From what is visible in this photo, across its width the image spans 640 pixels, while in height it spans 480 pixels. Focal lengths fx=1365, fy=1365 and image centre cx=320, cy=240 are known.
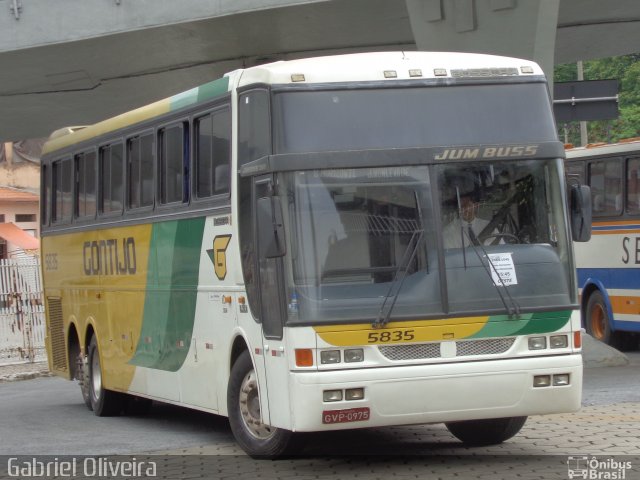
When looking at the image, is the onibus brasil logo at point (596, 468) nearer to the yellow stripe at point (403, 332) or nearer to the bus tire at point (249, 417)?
the yellow stripe at point (403, 332)

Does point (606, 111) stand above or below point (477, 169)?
above

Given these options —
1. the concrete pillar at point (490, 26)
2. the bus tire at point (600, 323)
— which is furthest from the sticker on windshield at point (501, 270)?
the bus tire at point (600, 323)

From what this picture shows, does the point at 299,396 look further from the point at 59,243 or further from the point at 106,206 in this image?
the point at 59,243

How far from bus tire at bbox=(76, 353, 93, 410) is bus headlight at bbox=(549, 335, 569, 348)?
7.80 meters

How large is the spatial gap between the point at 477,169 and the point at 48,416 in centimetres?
789

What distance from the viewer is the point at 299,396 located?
9.63 meters

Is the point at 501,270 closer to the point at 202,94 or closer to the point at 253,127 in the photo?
the point at 253,127

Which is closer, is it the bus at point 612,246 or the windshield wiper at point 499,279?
the windshield wiper at point 499,279

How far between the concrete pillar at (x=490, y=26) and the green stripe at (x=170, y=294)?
7.47 meters

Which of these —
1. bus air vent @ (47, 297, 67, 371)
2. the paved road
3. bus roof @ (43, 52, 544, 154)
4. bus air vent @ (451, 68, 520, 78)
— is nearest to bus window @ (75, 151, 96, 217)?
bus air vent @ (47, 297, 67, 371)

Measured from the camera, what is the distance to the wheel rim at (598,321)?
23.0 metres

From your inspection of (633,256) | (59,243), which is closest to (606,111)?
(633,256)

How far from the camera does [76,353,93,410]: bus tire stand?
1650 cm

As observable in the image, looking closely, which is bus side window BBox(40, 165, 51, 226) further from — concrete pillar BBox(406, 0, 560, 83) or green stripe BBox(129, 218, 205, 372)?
concrete pillar BBox(406, 0, 560, 83)
